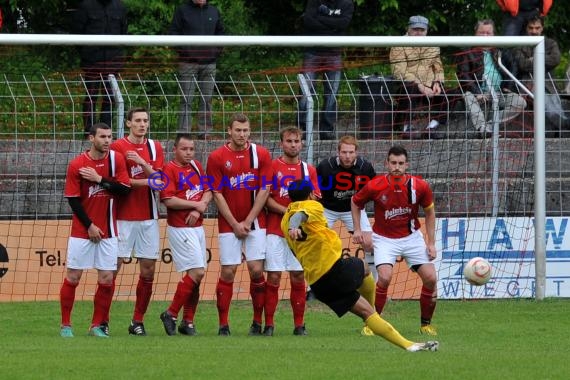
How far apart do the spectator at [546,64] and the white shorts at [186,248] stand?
5935 mm

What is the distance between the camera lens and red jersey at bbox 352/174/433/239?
13.0m

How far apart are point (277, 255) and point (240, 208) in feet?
1.94

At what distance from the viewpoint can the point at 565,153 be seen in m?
17.7

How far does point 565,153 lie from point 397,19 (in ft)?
21.2

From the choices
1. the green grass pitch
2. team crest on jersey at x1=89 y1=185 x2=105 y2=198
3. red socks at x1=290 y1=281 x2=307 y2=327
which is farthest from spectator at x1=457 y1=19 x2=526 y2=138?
team crest on jersey at x1=89 y1=185 x2=105 y2=198

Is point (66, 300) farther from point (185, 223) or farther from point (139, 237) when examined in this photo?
point (185, 223)

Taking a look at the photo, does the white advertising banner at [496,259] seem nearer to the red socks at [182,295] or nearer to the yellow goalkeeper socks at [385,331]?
the red socks at [182,295]

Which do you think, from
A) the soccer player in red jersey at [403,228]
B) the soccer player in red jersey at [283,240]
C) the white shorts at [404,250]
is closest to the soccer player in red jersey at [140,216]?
the soccer player in red jersey at [283,240]

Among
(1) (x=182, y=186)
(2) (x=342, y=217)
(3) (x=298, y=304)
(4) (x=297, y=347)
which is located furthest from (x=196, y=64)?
(4) (x=297, y=347)

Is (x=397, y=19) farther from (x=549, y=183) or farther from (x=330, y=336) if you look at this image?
(x=330, y=336)

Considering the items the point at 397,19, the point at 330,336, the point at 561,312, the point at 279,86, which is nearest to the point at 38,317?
the point at 330,336

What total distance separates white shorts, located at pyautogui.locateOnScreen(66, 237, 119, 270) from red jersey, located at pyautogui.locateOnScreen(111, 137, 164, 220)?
1.34 feet

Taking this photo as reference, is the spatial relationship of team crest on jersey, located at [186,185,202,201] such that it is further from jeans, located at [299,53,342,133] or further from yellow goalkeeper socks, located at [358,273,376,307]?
jeans, located at [299,53,342,133]

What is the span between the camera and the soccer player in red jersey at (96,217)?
12.4 m
